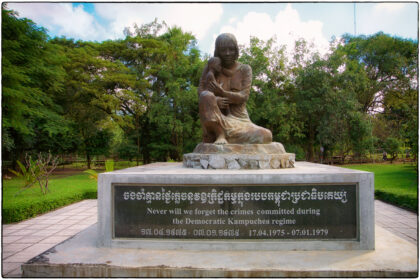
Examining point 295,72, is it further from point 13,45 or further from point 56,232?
point 56,232

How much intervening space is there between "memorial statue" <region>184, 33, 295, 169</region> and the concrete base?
1480 mm

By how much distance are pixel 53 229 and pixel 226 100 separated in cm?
425

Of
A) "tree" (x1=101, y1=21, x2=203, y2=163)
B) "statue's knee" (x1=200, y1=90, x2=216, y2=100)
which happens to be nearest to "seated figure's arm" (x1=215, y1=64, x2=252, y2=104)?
"statue's knee" (x1=200, y1=90, x2=216, y2=100)

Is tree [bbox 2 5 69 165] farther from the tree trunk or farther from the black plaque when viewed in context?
the tree trunk

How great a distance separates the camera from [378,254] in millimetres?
3531

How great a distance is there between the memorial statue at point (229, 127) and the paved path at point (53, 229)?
8.71 feet

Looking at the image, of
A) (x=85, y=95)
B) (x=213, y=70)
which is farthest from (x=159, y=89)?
(x=213, y=70)

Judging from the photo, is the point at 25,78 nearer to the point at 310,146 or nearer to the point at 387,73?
the point at 310,146

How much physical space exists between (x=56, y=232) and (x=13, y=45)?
8609mm

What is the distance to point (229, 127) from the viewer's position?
525 centimetres

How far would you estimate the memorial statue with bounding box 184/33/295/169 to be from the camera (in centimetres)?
463

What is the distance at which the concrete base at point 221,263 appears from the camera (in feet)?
10.2

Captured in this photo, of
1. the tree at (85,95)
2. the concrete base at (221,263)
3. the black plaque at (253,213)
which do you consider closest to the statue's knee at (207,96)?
the black plaque at (253,213)

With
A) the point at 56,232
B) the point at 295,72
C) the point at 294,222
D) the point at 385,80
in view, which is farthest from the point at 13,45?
the point at 385,80
